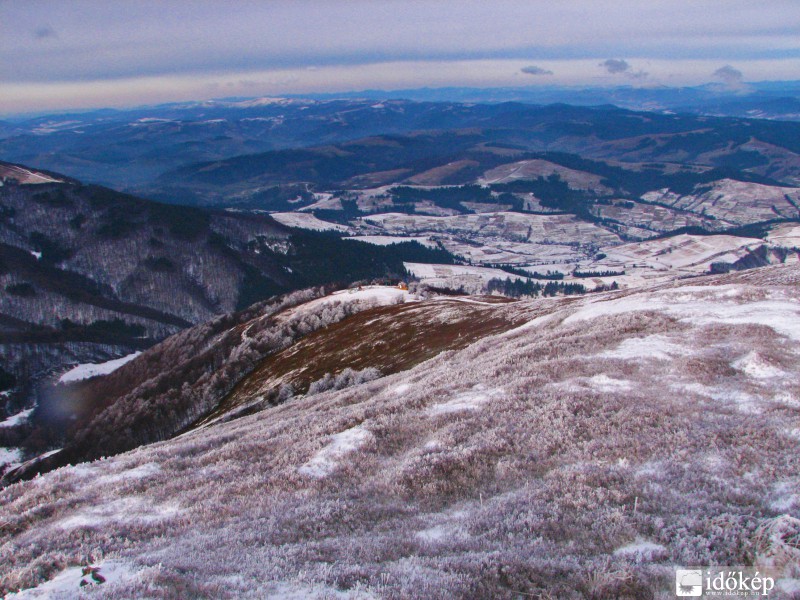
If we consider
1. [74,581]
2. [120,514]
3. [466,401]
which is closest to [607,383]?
[466,401]

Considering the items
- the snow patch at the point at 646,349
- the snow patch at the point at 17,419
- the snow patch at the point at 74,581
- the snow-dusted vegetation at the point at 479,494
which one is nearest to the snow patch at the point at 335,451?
the snow-dusted vegetation at the point at 479,494

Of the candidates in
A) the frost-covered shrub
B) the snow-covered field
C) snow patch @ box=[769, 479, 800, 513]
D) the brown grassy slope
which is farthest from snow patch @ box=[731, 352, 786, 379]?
the snow-covered field

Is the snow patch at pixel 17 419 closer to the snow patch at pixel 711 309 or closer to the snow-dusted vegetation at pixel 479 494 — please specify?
the snow-dusted vegetation at pixel 479 494

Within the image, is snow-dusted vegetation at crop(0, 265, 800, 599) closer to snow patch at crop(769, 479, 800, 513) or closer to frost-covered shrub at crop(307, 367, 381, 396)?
snow patch at crop(769, 479, 800, 513)

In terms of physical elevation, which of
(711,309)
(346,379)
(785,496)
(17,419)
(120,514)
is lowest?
(17,419)

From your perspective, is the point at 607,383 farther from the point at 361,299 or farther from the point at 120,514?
the point at 361,299
